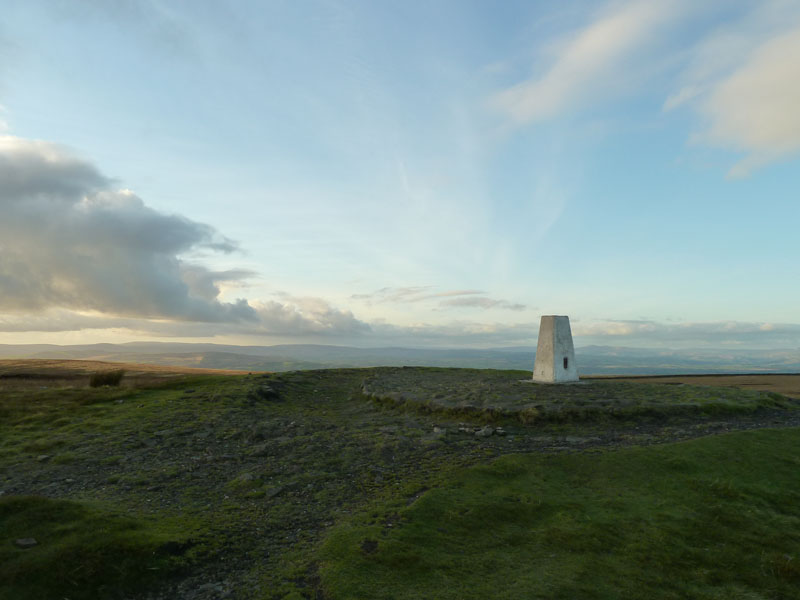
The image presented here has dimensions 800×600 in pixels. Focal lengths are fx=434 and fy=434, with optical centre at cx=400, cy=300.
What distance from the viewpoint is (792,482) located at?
1398cm

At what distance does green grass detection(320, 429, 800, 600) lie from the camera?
8336mm

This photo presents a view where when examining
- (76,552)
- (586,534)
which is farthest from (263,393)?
(586,534)

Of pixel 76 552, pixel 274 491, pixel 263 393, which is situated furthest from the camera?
pixel 263 393

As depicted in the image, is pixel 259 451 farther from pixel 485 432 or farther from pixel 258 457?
pixel 485 432

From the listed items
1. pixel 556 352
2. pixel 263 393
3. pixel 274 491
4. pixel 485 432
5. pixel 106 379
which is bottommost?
pixel 274 491

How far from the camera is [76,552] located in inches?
339

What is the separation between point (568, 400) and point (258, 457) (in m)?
16.0

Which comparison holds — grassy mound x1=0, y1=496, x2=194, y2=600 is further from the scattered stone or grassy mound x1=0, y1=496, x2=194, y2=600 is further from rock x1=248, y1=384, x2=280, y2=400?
rock x1=248, y1=384, x2=280, y2=400

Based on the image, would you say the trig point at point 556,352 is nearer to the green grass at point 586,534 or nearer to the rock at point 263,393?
the green grass at point 586,534

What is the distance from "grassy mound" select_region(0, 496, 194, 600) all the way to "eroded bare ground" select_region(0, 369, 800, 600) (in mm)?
599

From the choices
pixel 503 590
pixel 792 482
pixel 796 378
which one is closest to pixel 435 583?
pixel 503 590

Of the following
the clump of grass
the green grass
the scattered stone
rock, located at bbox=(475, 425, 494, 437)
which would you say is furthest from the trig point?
the clump of grass

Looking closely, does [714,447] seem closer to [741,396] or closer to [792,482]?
[792,482]

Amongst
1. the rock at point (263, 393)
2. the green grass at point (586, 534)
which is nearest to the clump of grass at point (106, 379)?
the rock at point (263, 393)
